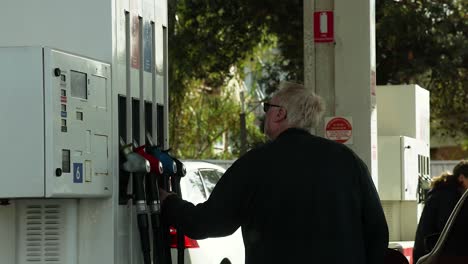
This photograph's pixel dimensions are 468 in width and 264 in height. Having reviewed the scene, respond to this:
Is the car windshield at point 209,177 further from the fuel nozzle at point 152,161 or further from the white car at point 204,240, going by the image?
the fuel nozzle at point 152,161

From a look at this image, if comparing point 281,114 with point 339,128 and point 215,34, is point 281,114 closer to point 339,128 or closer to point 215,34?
point 339,128

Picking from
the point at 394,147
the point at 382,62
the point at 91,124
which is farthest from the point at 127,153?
the point at 382,62

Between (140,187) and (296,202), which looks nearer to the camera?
(296,202)

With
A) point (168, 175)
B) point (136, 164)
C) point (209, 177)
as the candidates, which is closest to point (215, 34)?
point (209, 177)

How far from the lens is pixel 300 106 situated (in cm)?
616

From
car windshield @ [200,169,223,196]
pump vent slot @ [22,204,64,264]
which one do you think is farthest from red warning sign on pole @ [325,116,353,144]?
pump vent slot @ [22,204,64,264]

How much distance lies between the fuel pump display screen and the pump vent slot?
0.58 metres

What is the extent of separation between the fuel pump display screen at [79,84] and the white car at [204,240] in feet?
17.3

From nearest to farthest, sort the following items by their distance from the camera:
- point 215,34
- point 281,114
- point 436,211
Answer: point 281,114 → point 436,211 → point 215,34

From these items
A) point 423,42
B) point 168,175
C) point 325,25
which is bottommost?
point 168,175

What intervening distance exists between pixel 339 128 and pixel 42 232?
20.3 feet

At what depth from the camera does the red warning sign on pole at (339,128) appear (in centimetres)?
1177

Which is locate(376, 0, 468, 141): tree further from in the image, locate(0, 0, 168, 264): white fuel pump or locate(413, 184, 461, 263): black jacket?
locate(0, 0, 168, 264): white fuel pump

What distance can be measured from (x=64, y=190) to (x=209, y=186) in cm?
668
